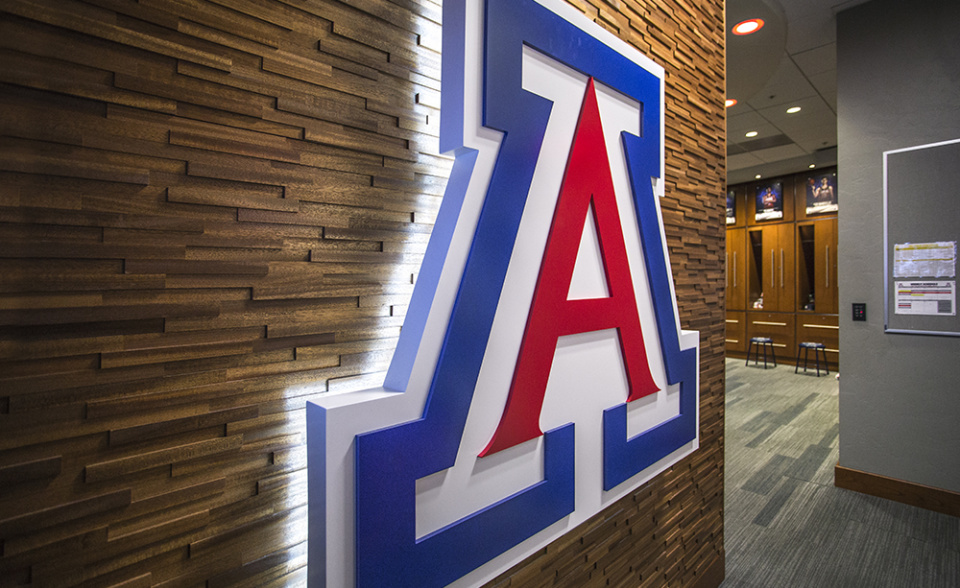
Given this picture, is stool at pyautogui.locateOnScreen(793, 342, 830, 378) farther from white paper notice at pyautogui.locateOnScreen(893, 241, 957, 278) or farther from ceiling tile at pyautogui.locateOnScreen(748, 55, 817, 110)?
white paper notice at pyautogui.locateOnScreen(893, 241, 957, 278)

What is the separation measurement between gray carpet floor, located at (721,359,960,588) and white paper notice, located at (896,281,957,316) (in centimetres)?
126

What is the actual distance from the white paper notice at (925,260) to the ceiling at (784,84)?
5.66ft

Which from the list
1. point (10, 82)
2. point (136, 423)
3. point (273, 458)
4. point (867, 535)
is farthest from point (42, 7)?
point (867, 535)

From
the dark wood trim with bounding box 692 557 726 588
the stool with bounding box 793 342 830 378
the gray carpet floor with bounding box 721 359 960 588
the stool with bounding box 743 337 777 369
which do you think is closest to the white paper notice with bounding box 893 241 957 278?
the gray carpet floor with bounding box 721 359 960 588

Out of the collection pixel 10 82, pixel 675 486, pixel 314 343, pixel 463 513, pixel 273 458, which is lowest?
pixel 675 486

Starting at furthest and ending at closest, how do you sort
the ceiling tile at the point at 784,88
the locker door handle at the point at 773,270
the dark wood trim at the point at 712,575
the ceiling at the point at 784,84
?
the locker door handle at the point at 773,270 < the ceiling tile at the point at 784,88 < the ceiling at the point at 784,84 < the dark wood trim at the point at 712,575

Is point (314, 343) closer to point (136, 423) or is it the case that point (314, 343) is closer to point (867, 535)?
point (136, 423)

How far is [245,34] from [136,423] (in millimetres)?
681

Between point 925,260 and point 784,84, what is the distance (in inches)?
97.6

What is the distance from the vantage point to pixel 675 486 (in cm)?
192

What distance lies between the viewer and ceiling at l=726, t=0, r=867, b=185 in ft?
10.7

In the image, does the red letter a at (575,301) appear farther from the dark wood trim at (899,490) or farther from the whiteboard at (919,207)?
the dark wood trim at (899,490)

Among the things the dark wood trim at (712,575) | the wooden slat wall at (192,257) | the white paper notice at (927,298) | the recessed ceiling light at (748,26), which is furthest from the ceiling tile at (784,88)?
the wooden slat wall at (192,257)

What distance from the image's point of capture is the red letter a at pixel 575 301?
3.87ft
